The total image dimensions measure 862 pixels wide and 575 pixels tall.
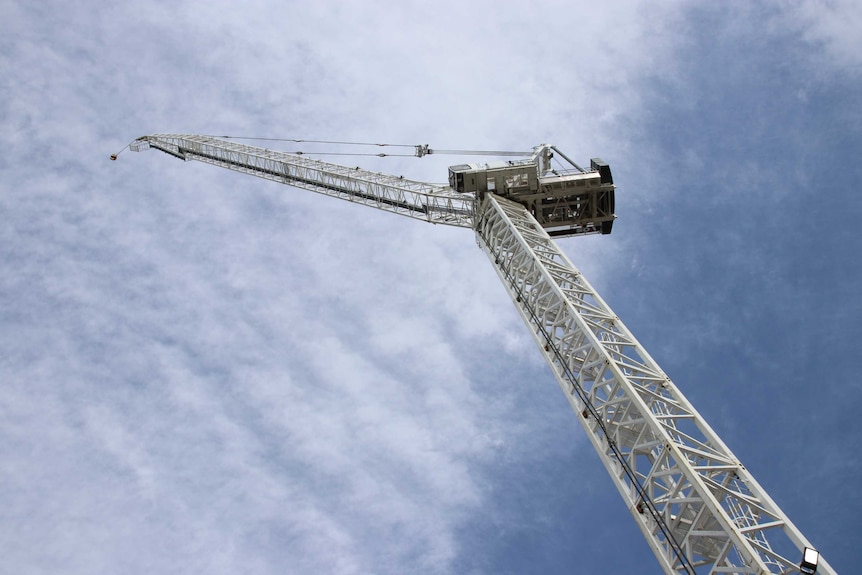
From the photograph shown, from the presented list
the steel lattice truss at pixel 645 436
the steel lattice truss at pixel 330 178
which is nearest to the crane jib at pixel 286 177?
the steel lattice truss at pixel 330 178

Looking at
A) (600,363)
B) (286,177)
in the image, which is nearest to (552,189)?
(600,363)

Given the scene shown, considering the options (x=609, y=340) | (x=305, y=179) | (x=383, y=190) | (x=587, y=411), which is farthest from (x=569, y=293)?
(x=305, y=179)

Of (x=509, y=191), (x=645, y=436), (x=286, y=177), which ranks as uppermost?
(x=286, y=177)

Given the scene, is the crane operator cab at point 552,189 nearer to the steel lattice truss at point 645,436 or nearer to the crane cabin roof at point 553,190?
the crane cabin roof at point 553,190

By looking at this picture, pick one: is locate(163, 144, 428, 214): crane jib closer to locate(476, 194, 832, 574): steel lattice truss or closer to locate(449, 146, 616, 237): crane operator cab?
locate(449, 146, 616, 237): crane operator cab

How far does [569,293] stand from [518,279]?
13.3 feet

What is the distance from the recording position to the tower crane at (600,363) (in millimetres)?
21938

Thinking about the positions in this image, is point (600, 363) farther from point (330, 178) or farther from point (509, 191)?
point (330, 178)

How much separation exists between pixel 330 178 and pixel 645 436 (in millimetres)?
39367

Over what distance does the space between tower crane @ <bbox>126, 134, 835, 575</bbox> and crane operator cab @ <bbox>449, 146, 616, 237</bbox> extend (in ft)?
0.21

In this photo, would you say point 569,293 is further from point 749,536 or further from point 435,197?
point 435,197

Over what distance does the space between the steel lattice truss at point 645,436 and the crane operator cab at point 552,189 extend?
26.5ft

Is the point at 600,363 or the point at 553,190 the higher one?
the point at 553,190

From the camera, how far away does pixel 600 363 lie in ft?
93.2
